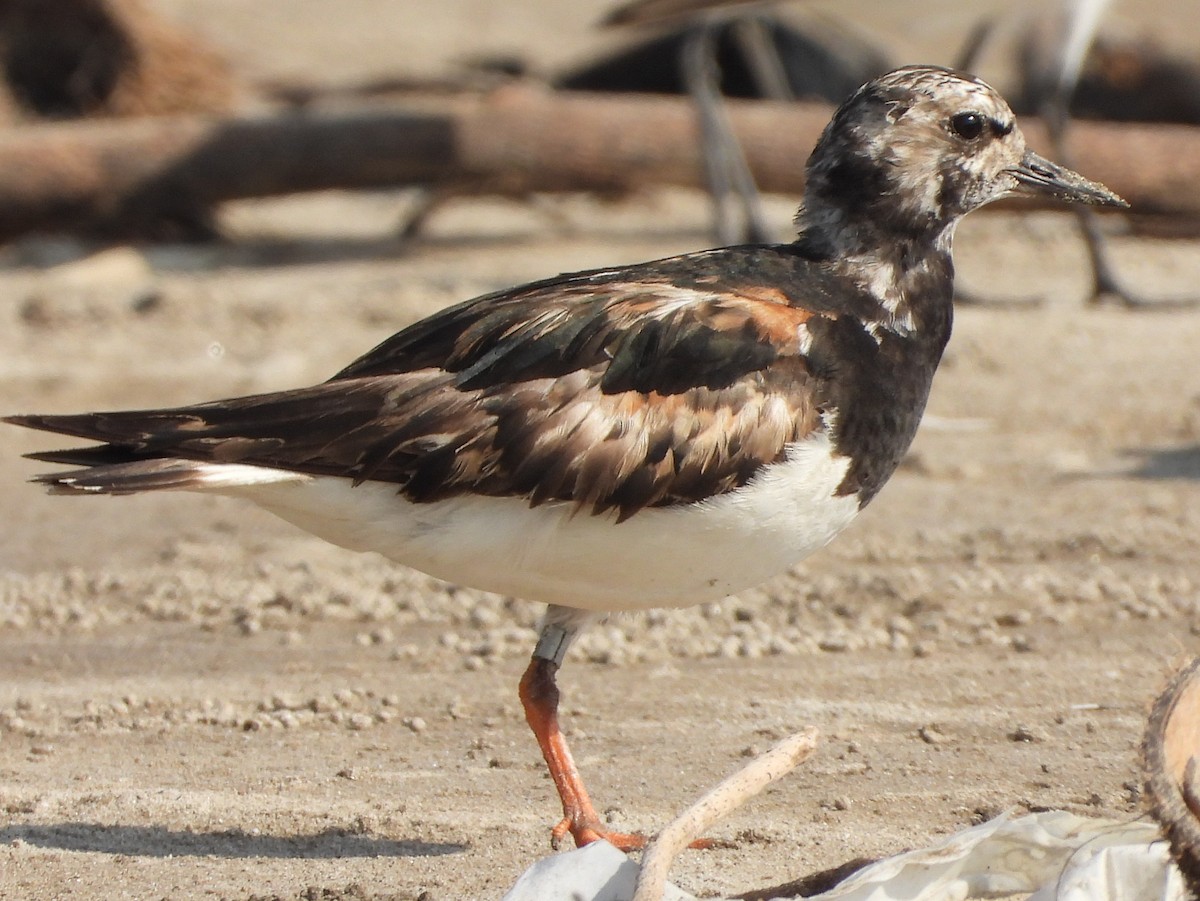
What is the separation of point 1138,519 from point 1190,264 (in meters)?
4.53

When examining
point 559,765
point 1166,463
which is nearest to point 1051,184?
point 559,765

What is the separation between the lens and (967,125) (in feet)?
14.8

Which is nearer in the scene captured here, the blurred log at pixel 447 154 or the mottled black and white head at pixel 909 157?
the mottled black and white head at pixel 909 157

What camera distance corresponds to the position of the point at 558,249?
11086 mm

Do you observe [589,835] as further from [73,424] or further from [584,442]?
[73,424]

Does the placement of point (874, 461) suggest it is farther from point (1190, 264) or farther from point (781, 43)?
point (781, 43)

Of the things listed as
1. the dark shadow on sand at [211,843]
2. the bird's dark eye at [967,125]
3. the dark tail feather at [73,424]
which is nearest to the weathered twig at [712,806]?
the dark shadow on sand at [211,843]

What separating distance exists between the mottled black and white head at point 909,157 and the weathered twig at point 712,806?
1.56m

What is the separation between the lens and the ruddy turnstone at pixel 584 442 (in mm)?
3975

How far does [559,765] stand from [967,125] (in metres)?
1.94

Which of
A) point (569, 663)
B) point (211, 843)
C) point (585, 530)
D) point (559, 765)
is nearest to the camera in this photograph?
point (585, 530)

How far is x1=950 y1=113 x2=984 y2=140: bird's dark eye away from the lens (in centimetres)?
449

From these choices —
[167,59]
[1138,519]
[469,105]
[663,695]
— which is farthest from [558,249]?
[663,695]

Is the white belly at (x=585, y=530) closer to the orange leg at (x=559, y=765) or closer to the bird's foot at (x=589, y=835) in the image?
the orange leg at (x=559, y=765)
